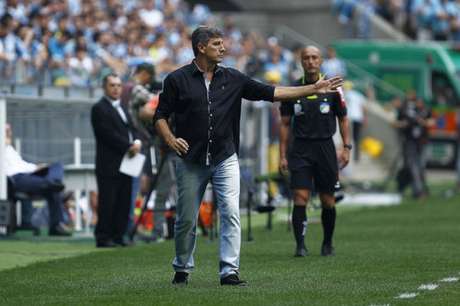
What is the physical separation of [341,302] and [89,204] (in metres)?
11.1

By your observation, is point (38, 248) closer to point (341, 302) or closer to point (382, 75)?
point (341, 302)

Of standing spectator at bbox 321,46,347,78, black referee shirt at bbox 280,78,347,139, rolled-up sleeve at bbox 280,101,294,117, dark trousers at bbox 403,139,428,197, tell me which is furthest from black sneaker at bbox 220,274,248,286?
standing spectator at bbox 321,46,347,78

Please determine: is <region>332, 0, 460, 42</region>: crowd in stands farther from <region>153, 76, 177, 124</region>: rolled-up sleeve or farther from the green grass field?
<region>153, 76, 177, 124</region>: rolled-up sleeve

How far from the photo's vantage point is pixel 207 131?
39.8ft

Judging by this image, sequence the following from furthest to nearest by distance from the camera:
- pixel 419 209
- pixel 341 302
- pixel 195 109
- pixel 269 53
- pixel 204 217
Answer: pixel 269 53
pixel 419 209
pixel 204 217
pixel 195 109
pixel 341 302

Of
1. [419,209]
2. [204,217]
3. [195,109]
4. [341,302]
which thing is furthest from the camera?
[419,209]

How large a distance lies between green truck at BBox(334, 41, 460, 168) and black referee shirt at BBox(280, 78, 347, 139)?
21.5m

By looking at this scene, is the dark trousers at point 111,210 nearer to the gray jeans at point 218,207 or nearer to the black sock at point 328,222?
the black sock at point 328,222

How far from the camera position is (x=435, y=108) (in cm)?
3769

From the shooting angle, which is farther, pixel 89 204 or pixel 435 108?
pixel 435 108

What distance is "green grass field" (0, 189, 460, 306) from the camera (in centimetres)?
1137

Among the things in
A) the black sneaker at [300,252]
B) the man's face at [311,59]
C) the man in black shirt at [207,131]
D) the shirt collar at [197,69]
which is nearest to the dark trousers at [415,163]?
the black sneaker at [300,252]

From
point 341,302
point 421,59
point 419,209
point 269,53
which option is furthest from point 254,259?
point 421,59

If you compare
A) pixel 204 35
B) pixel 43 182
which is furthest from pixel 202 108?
pixel 43 182
